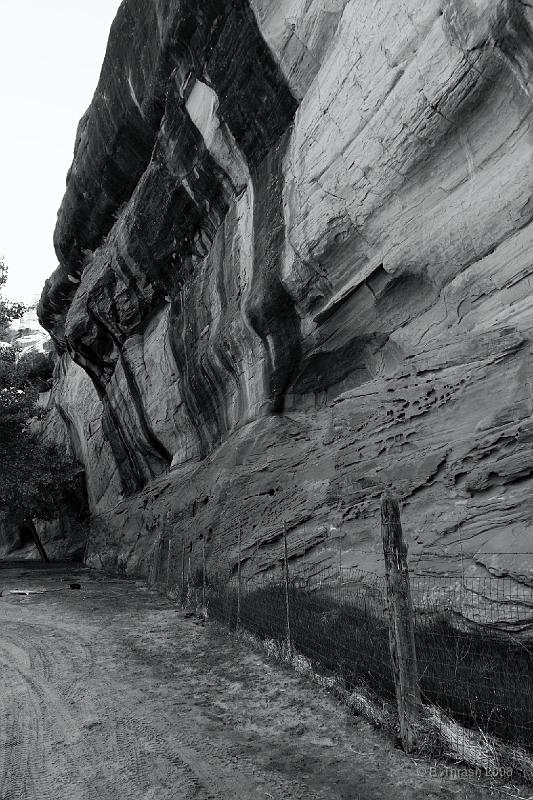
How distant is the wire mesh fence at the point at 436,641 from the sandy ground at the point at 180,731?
32cm

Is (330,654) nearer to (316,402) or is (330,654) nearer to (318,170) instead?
(316,402)

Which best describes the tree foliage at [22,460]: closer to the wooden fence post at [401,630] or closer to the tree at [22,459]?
the tree at [22,459]

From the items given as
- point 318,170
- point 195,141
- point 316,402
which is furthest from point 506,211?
point 195,141

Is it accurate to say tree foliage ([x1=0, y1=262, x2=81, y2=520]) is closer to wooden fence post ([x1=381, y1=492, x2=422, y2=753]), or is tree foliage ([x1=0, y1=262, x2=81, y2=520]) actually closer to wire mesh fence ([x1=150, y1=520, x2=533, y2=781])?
wire mesh fence ([x1=150, y1=520, x2=533, y2=781])

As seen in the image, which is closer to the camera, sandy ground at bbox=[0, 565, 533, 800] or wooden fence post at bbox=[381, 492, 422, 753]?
sandy ground at bbox=[0, 565, 533, 800]

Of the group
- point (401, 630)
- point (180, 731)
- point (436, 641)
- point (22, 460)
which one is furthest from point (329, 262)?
point (22, 460)

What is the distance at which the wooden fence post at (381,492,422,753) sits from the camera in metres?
4.93

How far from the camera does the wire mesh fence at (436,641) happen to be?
464 centimetres

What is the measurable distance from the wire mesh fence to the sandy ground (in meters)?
0.32

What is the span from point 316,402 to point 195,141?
817 centimetres

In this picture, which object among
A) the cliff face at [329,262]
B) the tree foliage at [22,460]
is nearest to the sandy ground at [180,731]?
the cliff face at [329,262]

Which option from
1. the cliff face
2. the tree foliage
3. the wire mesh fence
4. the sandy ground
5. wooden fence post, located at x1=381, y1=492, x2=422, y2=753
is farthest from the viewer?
the tree foliage

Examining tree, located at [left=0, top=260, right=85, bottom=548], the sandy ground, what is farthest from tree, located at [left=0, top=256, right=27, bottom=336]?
the sandy ground

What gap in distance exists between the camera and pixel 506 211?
28.5 feet
